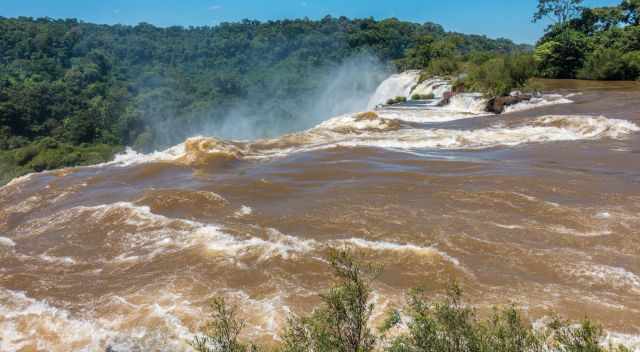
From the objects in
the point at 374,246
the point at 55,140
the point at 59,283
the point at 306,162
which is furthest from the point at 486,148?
the point at 55,140

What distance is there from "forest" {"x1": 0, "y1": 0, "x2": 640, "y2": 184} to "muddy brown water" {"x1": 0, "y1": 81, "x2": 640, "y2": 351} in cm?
1584

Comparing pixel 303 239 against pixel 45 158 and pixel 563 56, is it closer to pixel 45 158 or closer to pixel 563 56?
pixel 563 56

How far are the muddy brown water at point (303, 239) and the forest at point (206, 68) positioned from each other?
15.8 meters

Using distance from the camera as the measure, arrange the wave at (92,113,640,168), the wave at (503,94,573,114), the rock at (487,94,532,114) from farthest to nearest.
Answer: the rock at (487,94,532,114), the wave at (503,94,573,114), the wave at (92,113,640,168)

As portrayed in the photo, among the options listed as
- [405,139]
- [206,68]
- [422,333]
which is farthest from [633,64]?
[206,68]

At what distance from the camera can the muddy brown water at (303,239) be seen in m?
6.05

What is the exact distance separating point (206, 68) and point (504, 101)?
82674 millimetres

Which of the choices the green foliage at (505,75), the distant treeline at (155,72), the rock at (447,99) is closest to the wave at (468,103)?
the rock at (447,99)

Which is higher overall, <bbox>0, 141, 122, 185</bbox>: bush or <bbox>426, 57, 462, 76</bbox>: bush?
<bbox>426, 57, 462, 76</bbox>: bush

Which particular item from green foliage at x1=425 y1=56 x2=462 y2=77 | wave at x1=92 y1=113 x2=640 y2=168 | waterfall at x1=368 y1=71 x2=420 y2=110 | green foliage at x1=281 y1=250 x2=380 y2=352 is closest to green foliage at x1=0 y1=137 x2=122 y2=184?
waterfall at x1=368 y1=71 x2=420 y2=110

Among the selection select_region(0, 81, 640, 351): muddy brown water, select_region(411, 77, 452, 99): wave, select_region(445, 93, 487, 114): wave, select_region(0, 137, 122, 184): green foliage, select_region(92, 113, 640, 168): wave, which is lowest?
select_region(0, 137, 122, 184): green foliage

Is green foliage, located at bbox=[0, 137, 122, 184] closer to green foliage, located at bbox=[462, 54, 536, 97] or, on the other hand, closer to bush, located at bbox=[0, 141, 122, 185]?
bush, located at bbox=[0, 141, 122, 185]

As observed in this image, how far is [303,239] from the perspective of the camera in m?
8.12

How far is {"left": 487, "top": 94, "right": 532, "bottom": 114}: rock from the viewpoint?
22339 millimetres
